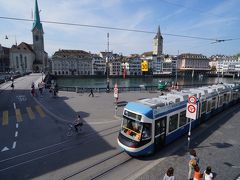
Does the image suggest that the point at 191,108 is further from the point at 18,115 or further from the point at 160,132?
the point at 18,115

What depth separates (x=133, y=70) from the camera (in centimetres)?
12400

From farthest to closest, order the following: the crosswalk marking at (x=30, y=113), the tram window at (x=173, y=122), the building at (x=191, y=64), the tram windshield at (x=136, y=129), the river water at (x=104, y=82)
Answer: the building at (x=191, y=64)
the river water at (x=104, y=82)
the crosswalk marking at (x=30, y=113)
the tram window at (x=173, y=122)
the tram windshield at (x=136, y=129)

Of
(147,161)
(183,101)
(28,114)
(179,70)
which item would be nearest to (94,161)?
(147,161)

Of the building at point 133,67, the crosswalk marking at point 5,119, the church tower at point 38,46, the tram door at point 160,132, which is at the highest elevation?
the church tower at point 38,46

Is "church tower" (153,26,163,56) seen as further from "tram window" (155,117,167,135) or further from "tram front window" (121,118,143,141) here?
"tram front window" (121,118,143,141)

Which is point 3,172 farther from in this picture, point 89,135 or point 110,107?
point 110,107

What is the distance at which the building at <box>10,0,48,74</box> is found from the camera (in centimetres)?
10462

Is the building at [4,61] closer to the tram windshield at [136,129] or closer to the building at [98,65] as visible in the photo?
the building at [98,65]

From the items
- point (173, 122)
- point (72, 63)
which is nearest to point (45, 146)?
point (173, 122)

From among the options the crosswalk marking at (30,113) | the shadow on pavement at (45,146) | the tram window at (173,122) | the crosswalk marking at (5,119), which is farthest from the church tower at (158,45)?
the tram window at (173,122)

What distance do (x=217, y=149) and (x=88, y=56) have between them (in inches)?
4465

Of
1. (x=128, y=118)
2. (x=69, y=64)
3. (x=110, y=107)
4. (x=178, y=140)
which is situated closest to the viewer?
(x=128, y=118)

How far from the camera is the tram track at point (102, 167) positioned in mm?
7842

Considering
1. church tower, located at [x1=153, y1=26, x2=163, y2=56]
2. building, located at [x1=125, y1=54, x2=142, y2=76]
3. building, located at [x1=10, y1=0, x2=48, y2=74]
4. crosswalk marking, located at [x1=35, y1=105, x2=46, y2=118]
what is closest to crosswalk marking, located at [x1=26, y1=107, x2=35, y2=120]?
crosswalk marking, located at [x1=35, y1=105, x2=46, y2=118]
